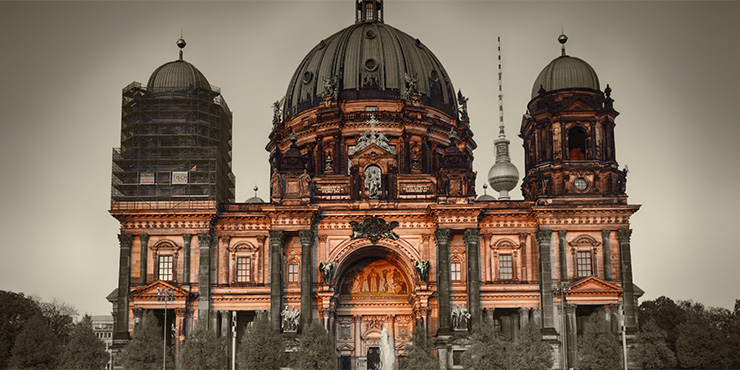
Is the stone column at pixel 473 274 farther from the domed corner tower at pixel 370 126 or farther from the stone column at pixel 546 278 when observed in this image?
the stone column at pixel 546 278

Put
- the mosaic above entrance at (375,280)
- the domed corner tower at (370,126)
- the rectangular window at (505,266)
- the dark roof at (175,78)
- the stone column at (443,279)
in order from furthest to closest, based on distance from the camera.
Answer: the mosaic above entrance at (375,280)
the dark roof at (175,78)
the domed corner tower at (370,126)
the rectangular window at (505,266)
the stone column at (443,279)

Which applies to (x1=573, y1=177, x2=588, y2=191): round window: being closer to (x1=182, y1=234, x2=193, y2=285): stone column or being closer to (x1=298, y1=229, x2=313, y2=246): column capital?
(x1=298, y1=229, x2=313, y2=246): column capital

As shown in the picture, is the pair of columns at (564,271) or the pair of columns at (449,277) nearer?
the pair of columns at (564,271)

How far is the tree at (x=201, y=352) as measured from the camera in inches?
2566

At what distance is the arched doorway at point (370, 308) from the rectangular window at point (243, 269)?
7.44m

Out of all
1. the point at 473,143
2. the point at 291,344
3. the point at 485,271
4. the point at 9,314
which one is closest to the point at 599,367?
the point at 485,271

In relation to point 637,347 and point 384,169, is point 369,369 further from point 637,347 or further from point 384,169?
point 637,347

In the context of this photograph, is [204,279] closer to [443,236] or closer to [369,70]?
[443,236]

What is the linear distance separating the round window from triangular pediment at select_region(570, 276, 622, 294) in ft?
25.2

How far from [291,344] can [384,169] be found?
15882 millimetres

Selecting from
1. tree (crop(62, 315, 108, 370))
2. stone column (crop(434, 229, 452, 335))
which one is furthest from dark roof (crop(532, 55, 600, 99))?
tree (crop(62, 315, 108, 370))

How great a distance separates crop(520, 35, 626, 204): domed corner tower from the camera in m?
75.5

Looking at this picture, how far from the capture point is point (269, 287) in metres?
73.8

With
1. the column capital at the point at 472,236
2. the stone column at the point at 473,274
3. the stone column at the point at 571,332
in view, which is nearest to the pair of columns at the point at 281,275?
the column capital at the point at 472,236
